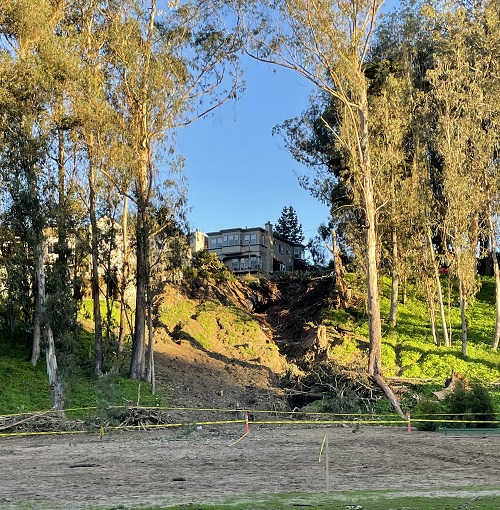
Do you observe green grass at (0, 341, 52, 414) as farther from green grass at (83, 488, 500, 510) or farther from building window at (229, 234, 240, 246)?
building window at (229, 234, 240, 246)

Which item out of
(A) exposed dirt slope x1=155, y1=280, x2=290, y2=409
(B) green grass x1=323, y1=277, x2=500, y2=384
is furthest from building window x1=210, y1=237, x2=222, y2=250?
(B) green grass x1=323, y1=277, x2=500, y2=384

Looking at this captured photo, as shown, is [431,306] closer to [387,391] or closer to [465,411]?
[387,391]

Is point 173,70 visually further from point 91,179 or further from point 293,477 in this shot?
point 293,477

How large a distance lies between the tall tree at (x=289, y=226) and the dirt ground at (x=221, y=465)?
8530cm

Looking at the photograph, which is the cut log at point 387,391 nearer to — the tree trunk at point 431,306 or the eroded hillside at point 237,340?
the eroded hillside at point 237,340

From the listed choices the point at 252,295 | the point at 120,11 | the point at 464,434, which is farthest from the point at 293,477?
the point at 252,295

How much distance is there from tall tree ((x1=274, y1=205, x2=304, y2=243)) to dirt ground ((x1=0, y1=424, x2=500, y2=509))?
85.3 meters

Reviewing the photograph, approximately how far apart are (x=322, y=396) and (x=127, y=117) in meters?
13.9

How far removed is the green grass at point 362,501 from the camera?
23.7ft

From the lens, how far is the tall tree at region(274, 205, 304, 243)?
104188 millimetres

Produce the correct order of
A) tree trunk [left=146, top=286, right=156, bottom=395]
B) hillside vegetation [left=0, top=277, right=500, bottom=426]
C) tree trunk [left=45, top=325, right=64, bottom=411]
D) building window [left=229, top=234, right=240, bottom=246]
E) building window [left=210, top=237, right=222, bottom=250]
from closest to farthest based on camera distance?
tree trunk [left=45, top=325, right=64, bottom=411] → hillside vegetation [left=0, top=277, right=500, bottom=426] → tree trunk [left=146, top=286, right=156, bottom=395] → building window [left=229, top=234, right=240, bottom=246] → building window [left=210, top=237, right=222, bottom=250]

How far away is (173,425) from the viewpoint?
19.5 meters

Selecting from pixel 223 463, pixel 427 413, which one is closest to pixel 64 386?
pixel 223 463

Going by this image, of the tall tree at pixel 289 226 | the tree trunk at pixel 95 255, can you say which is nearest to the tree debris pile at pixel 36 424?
the tree trunk at pixel 95 255
